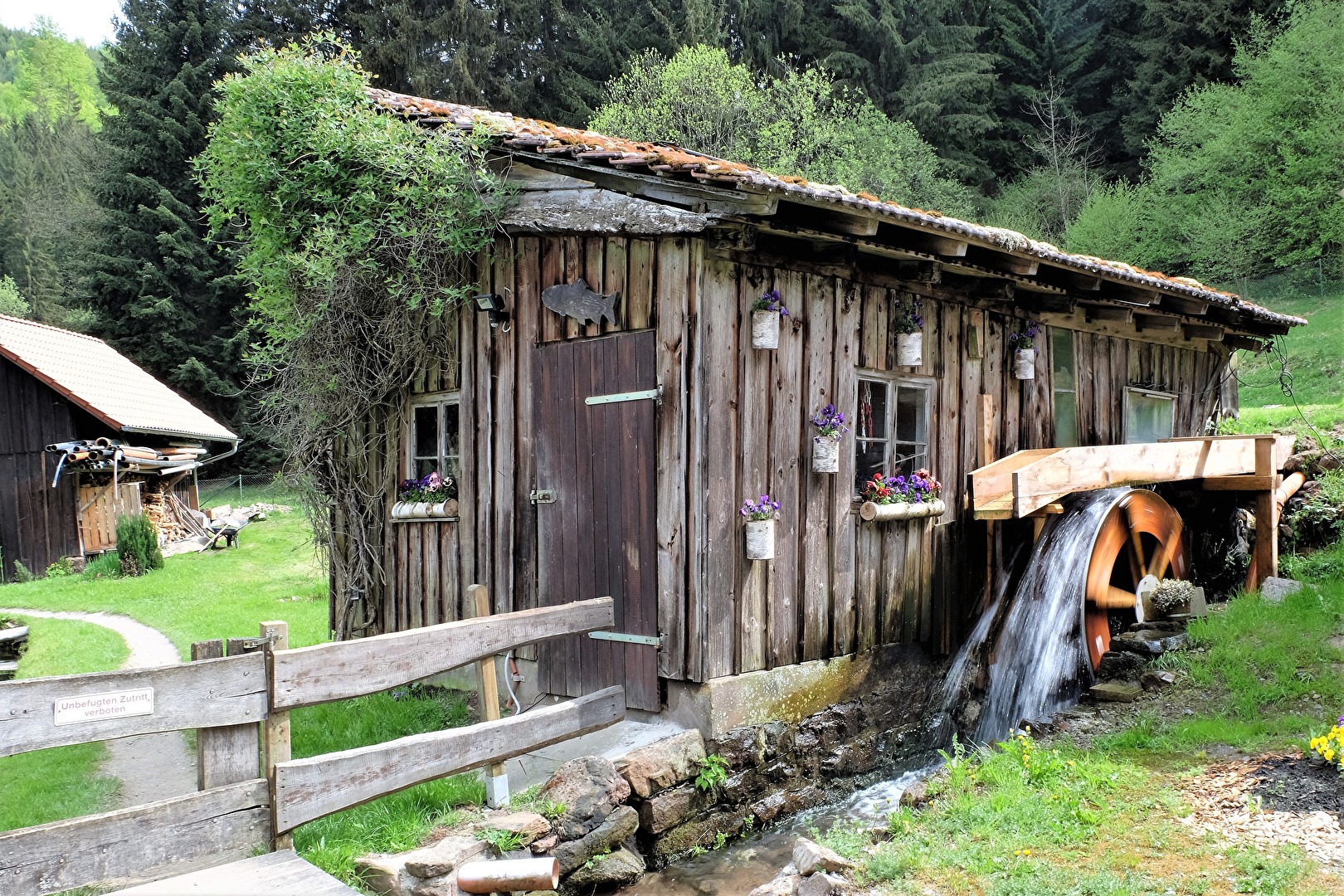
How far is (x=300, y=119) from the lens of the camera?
660 centimetres

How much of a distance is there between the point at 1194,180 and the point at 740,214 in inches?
906

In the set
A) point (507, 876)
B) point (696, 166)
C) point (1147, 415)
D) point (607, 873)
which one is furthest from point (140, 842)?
point (1147, 415)

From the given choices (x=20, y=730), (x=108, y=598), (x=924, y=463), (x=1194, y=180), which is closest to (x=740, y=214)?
(x=924, y=463)

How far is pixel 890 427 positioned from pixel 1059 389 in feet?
9.11

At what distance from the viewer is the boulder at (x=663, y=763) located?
16.7 ft

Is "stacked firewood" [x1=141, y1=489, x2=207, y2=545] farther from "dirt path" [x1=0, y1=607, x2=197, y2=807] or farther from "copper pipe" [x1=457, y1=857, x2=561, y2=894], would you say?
"copper pipe" [x1=457, y1=857, x2=561, y2=894]

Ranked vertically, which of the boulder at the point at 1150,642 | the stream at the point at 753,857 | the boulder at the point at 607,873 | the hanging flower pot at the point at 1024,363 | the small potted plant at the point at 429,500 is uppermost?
the hanging flower pot at the point at 1024,363

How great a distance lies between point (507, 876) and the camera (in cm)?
393

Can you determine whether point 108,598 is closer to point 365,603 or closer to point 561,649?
point 365,603

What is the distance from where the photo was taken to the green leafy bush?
15.6 meters

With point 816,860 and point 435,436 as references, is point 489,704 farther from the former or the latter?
point 435,436

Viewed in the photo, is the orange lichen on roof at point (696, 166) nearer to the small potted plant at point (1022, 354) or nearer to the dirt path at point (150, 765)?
the small potted plant at point (1022, 354)

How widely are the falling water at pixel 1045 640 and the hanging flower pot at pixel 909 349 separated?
1.71 metres

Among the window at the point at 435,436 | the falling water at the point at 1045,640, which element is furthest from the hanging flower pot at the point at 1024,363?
the window at the point at 435,436
